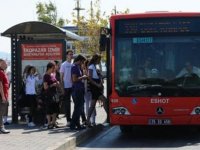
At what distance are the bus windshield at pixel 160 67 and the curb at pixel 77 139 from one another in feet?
4.35

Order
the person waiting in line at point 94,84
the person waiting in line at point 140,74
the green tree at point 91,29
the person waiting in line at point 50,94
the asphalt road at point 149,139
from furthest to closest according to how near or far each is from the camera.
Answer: the green tree at point 91,29
the person waiting in line at point 94,84
the person waiting in line at point 50,94
the person waiting in line at point 140,74
the asphalt road at point 149,139

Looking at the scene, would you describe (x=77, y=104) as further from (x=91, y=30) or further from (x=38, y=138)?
(x=91, y=30)

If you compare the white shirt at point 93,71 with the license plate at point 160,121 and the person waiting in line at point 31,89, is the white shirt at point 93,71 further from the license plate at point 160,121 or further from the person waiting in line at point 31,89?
the license plate at point 160,121

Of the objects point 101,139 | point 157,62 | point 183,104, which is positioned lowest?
point 101,139

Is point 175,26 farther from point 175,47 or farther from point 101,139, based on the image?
point 101,139

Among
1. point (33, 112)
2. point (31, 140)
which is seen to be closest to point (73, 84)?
point (33, 112)

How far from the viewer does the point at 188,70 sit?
13.6 metres

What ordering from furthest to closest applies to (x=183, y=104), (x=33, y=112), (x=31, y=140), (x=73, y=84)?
(x=33, y=112), (x=73, y=84), (x=183, y=104), (x=31, y=140)

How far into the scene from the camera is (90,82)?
1509 cm

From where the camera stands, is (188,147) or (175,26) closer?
(188,147)

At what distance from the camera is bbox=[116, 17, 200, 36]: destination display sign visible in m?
13.8

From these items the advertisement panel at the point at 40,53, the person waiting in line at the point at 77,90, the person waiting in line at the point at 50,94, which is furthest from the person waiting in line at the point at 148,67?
the advertisement panel at the point at 40,53

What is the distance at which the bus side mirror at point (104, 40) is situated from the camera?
13791 mm

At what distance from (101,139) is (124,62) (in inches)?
77.2
